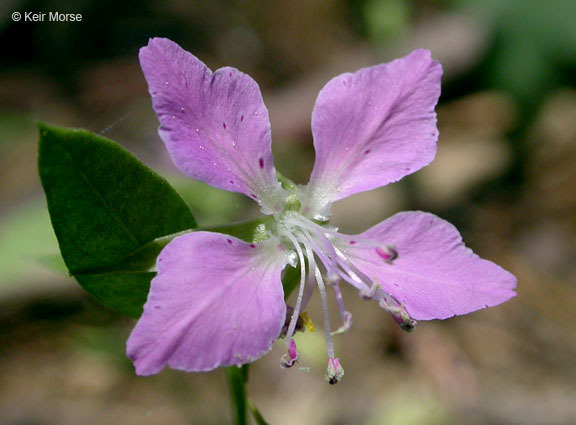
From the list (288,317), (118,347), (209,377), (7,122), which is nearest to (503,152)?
(209,377)

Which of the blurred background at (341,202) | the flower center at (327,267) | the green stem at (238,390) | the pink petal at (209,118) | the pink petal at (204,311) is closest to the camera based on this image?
the pink petal at (204,311)

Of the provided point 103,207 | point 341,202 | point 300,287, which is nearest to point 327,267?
point 300,287

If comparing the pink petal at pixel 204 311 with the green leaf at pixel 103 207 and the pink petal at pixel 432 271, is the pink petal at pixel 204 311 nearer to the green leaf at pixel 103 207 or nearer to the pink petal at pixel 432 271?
the green leaf at pixel 103 207

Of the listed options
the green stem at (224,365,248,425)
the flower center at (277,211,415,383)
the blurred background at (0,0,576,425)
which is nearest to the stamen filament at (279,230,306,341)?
the flower center at (277,211,415,383)

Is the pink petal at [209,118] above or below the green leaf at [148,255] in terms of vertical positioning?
above

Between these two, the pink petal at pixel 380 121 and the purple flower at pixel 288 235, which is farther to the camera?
the pink petal at pixel 380 121

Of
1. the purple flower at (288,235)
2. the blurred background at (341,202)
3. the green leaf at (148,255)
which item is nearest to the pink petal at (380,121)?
the purple flower at (288,235)

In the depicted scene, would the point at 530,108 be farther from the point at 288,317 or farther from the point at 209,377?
the point at 288,317
